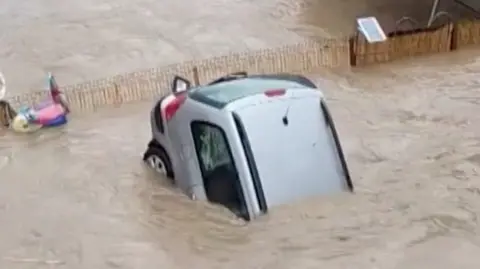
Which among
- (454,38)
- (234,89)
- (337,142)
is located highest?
(234,89)

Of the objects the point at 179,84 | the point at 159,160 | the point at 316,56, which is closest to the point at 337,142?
the point at 159,160

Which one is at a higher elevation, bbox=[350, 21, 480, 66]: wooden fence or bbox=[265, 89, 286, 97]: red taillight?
bbox=[265, 89, 286, 97]: red taillight

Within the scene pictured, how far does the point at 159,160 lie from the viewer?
76.0 inches

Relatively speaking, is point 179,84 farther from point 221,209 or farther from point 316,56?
point 221,209

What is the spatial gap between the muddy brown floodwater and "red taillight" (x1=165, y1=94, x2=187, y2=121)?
0.16 metres

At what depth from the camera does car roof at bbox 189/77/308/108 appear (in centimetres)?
174

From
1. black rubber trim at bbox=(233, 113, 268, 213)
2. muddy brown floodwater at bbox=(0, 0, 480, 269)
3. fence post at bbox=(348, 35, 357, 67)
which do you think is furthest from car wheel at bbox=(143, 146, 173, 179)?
fence post at bbox=(348, 35, 357, 67)

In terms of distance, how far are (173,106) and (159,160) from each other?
0.15 m

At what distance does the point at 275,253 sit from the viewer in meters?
1.63

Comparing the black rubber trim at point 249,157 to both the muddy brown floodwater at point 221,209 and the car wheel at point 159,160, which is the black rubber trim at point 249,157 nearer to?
the muddy brown floodwater at point 221,209

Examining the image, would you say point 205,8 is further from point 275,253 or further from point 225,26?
point 275,253

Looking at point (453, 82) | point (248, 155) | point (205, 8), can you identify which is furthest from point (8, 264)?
point (205, 8)

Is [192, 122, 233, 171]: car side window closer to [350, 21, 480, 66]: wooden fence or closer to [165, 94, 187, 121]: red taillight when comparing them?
[165, 94, 187, 121]: red taillight

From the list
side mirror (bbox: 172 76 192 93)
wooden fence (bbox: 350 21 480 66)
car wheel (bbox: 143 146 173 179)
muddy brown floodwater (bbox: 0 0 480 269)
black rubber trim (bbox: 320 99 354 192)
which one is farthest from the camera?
wooden fence (bbox: 350 21 480 66)
